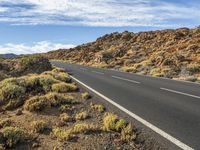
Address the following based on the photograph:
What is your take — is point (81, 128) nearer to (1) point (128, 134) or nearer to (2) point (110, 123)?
(2) point (110, 123)

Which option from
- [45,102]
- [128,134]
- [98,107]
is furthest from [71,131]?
[45,102]

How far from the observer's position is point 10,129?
26.1 feet

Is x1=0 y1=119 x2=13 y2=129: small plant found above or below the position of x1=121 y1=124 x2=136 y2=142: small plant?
below

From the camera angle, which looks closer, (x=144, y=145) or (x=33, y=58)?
(x=144, y=145)

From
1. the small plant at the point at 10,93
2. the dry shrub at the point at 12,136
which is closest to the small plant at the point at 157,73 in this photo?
the small plant at the point at 10,93

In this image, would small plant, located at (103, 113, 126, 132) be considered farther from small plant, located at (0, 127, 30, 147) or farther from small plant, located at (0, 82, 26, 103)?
small plant, located at (0, 82, 26, 103)

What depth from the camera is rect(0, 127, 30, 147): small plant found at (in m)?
7.53

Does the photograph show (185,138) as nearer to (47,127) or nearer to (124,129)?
(124,129)

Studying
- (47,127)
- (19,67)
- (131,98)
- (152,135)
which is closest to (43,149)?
(47,127)

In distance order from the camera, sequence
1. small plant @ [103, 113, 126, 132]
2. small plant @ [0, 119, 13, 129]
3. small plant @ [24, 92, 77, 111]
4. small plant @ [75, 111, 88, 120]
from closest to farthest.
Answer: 1. small plant @ [103, 113, 126, 132]
2. small plant @ [0, 119, 13, 129]
3. small plant @ [75, 111, 88, 120]
4. small plant @ [24, 92, 77, 111]

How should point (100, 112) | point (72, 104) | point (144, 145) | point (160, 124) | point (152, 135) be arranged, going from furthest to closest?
point (72, 104) → point (100, 112) → point (160, 124) → point (152, 135) → point (144, 145)

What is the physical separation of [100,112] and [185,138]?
370cm

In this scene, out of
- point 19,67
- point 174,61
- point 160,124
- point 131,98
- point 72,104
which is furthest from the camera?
point 174,61

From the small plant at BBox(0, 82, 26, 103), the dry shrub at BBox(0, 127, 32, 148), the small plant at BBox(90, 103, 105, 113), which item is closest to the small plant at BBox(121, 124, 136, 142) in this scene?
the dry shrub at BBox(0, 127, 32, 148)
